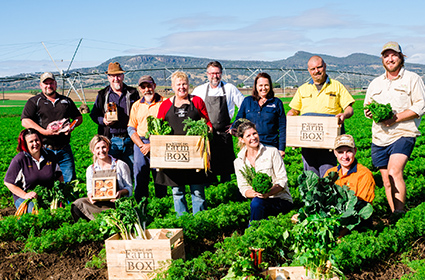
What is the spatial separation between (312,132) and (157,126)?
2.28 m

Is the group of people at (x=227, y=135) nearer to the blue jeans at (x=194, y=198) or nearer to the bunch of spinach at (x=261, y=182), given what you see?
the blue jeans at (x=194, y=198)

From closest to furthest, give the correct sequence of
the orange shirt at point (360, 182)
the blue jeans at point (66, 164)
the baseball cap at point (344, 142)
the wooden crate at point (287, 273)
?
the wooden crate at point (287, 273) → the orange shirt at point (360, 182) → the baseball cap at point (344, 142) → the blue jeans at point (66, 164)

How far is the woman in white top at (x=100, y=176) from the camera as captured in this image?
20.2ft

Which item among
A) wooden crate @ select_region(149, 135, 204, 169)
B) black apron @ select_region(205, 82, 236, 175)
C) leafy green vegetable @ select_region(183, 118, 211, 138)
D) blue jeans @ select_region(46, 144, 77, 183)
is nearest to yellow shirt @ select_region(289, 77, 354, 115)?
black apron @ select_region(205, 82, 236, 175)

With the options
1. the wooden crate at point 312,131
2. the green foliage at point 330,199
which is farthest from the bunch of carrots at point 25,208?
the green foliage at point 330,199

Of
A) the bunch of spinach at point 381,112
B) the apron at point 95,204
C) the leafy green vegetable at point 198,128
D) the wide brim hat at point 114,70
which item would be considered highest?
the wide brim hat at point 114,70

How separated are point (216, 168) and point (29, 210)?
3.17 metres

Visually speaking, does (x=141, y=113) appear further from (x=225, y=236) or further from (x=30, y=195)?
(x=225, y=236)

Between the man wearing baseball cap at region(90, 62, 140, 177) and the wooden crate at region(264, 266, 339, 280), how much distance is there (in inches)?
164

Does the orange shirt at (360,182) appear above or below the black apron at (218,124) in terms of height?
below

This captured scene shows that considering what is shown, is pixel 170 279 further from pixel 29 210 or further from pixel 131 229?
pixel 29 210

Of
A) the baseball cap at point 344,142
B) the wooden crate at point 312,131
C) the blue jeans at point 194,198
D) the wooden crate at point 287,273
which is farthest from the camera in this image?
the blue jeans at point 194,198

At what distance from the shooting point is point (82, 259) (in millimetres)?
5539

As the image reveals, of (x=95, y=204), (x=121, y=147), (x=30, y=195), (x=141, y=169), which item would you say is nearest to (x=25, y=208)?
(x=30, y=195)
